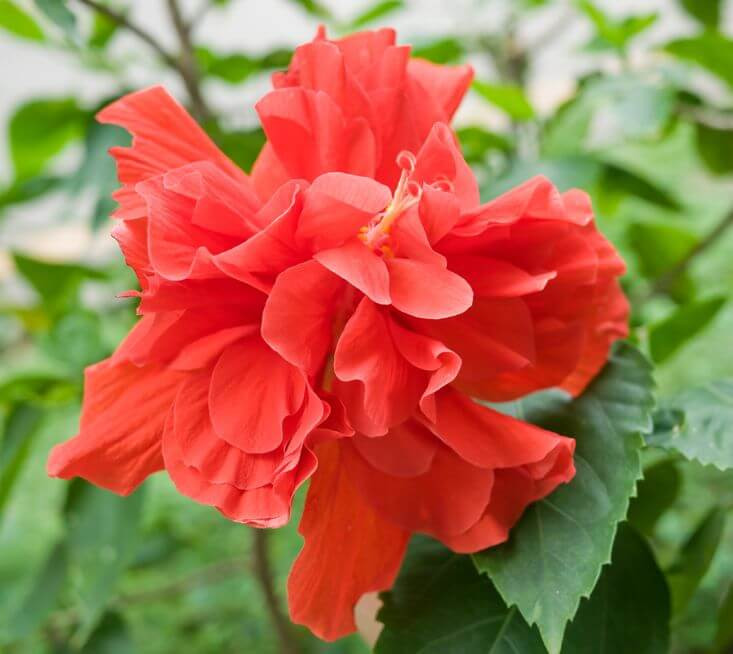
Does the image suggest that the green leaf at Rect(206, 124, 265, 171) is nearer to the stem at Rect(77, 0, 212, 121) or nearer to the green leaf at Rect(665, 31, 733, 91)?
the stem at Rect(77, 0, 212, 121)

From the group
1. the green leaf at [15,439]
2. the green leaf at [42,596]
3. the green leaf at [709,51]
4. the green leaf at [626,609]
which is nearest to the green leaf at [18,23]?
the green leaf at [15,439]

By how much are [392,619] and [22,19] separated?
64 centimetres

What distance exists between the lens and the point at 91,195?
2.60ft

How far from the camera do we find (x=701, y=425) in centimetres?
38

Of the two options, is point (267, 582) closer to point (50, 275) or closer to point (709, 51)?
point (50, 275)

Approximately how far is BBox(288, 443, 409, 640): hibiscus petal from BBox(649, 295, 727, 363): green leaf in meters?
0.28

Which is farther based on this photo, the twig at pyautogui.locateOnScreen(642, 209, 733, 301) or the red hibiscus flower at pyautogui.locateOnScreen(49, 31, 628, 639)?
the twig at pyautogui.locateOnScreen(642, 209, 733, 301)

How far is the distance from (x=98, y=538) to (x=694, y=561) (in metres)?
0.41

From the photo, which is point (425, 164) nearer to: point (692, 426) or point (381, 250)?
point (381, 250)

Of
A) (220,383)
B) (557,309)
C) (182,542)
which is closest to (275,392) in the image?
(220,383)

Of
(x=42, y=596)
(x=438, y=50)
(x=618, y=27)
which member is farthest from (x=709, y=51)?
(x=42, y=596)

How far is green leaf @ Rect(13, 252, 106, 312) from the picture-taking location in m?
0.72

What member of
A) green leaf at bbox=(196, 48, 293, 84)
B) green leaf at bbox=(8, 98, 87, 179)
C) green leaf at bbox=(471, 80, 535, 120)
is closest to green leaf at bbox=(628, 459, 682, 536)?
green leaf at bbox=(471, 80, 535, 120)

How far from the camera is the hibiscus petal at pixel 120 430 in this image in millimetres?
322
